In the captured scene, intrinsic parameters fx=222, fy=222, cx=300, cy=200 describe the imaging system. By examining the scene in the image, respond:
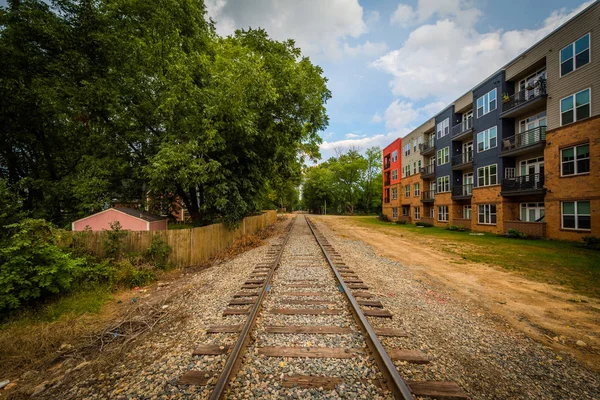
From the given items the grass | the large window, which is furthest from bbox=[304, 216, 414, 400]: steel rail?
the large window

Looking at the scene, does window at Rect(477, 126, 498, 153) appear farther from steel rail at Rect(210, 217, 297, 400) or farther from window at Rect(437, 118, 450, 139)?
steel rail at Rect(210, 217, 297, 400)

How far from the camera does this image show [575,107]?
13484 millimetres

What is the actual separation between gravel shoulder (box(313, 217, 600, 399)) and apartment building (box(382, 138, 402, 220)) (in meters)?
32.0

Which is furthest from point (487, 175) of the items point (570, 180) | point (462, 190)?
point (570, 180)

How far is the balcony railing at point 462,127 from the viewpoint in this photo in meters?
21.4

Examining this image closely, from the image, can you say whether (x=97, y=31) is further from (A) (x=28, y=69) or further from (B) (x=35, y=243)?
(B) (x=35, y=243)

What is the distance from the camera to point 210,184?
1002 centimetres

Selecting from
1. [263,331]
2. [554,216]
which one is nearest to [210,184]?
[263,331]

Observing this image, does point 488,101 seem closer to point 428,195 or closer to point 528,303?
point 428,195

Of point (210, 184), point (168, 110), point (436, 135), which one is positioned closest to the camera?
point (168, 110)

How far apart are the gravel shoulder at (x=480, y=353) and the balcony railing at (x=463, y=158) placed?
21.1 metres

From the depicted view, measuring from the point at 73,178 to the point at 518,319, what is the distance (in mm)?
17335

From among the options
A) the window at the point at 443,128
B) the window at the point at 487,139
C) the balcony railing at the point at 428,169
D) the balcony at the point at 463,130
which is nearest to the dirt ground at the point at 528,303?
the window at the point at 487,139

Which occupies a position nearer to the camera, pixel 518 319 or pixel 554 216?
pixel 518 319
